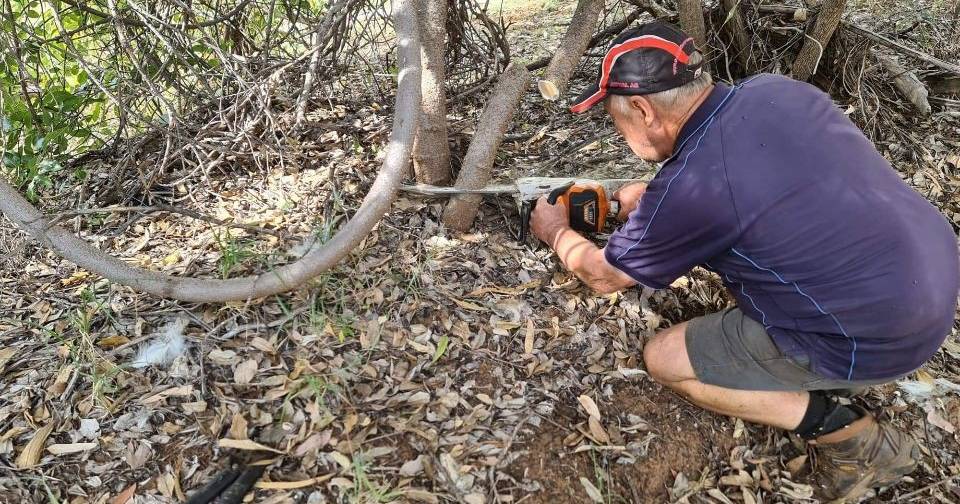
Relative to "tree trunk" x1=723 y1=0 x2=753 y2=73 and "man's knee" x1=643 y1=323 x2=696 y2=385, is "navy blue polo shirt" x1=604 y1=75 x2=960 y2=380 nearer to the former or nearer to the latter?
"man's knee" x1=643 y1=323 x2=696 y2=385

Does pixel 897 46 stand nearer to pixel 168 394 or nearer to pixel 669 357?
pixel 669 357

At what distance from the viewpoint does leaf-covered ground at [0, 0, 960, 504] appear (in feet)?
7.15

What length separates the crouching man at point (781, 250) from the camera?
2.06 metres

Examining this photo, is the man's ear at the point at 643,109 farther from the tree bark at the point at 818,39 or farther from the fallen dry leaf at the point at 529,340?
the tree bark at the point at 818,39

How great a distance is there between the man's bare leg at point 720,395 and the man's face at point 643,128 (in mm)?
787

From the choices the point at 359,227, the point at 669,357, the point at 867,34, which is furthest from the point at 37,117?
the point at 867,34

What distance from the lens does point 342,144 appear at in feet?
11.4

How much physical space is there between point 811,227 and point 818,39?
222 centimetres

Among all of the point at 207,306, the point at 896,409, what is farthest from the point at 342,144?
the point at 896,409

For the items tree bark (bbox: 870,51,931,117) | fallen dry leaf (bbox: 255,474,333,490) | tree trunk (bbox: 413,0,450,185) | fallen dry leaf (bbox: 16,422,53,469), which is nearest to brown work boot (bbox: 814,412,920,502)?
fallen dry leaf (bbox: 255,474,333,490)

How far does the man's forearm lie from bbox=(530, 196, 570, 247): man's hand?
0.08 ft

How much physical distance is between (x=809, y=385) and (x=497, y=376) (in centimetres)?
124

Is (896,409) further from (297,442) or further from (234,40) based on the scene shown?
(234,40)

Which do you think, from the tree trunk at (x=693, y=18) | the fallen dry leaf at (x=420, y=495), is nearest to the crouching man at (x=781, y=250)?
the fallen dry leaf at (x=420, y=495)
